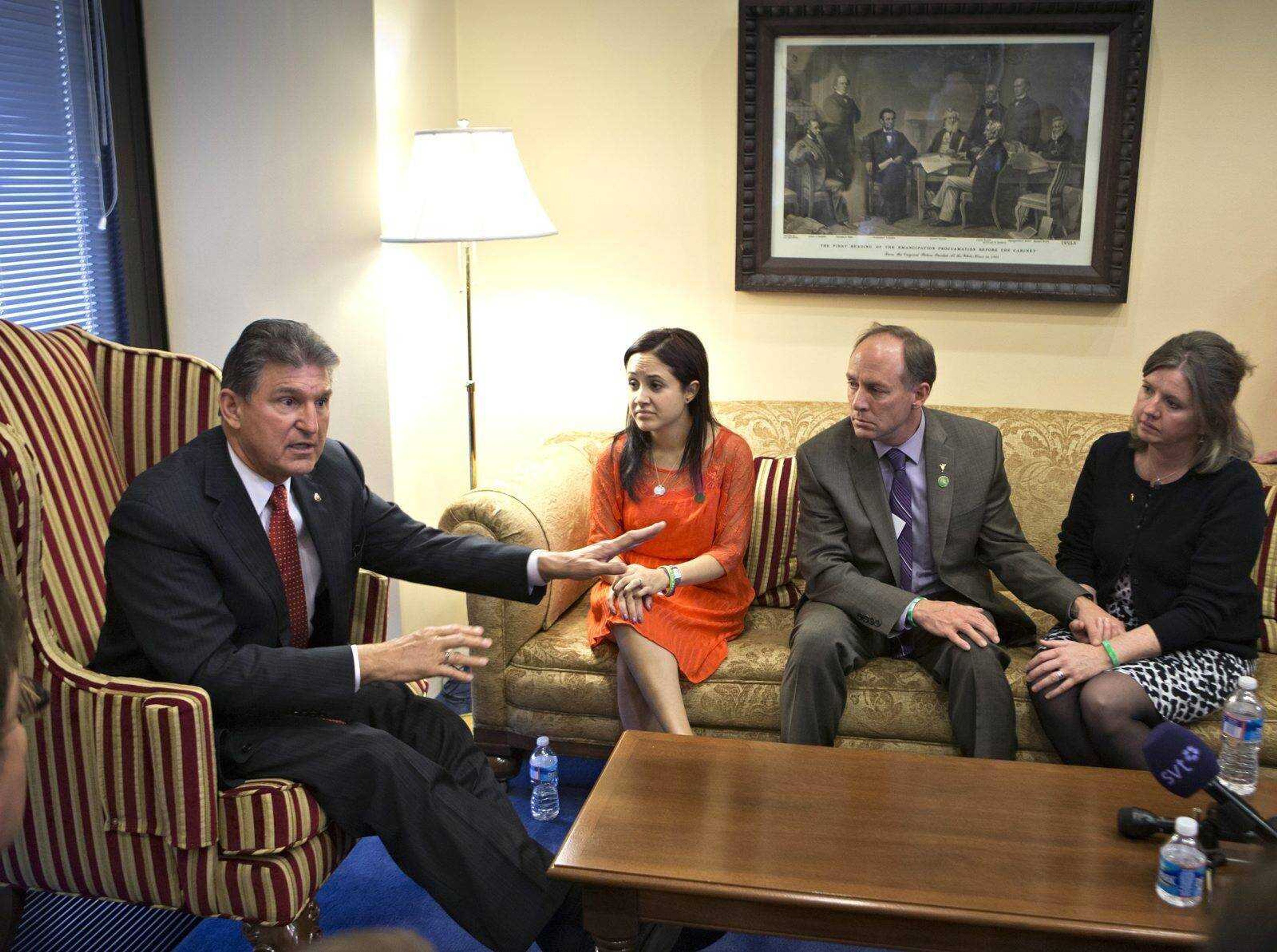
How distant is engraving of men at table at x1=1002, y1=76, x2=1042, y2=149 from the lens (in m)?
3.67

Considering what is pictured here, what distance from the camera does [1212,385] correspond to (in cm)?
284

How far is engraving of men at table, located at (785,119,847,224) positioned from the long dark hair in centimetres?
89

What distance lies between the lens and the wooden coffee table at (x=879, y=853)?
1.90 m

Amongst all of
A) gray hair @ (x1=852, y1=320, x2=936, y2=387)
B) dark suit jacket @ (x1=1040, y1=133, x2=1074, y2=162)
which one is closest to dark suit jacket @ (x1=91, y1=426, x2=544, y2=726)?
gray hair @ (x1=852, y1=320, x2=936, y2=387)

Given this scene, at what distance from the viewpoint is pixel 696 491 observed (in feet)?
10.6

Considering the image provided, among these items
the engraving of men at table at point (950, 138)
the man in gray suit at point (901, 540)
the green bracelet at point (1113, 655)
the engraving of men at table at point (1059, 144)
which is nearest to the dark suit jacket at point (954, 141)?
the engraving of men at table at point (950, 138)

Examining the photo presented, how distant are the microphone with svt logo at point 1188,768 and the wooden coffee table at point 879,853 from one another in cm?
16

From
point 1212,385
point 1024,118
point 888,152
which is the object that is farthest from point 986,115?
point 1212,385

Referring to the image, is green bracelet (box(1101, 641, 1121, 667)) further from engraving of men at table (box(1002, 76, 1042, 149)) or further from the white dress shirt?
engraving of men at table (box(1002, 76, 1042, 149))

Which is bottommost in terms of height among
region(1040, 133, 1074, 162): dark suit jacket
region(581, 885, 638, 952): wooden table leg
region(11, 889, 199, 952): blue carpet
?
region(11, 889, 199, 952): blue carpet

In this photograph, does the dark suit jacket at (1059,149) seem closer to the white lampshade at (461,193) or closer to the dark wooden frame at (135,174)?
the white lampshade at (461,193)

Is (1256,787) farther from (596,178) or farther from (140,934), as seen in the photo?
(596,178)

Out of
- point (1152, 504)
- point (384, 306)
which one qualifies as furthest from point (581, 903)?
point (384, 306)

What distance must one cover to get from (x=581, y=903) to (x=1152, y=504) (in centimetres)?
176
